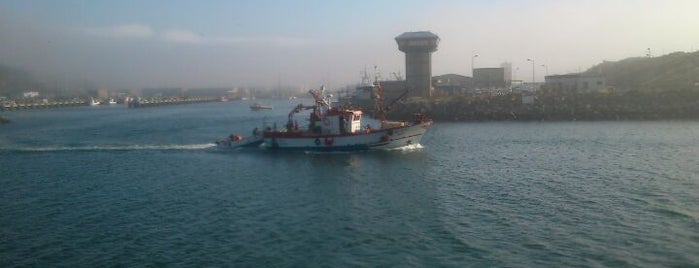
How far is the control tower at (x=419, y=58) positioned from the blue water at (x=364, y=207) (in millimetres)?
33958

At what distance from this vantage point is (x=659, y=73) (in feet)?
191

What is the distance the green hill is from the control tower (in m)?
18.0

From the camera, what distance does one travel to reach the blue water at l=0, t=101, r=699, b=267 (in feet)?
34.0

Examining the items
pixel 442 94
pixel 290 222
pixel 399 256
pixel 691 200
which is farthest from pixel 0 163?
pixel 442 94

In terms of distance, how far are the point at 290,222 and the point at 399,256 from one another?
11.2 feet

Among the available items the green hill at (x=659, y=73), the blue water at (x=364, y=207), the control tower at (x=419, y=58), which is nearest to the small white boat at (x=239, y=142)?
the blue water at (x=364, y=207)

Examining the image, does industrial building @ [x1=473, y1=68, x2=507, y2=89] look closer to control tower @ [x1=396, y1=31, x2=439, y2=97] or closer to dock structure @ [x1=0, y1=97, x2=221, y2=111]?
control tower @ [x1=396, y1=31, x2=439, y2=97]

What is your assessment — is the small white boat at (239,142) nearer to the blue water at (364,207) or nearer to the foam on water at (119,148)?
the foam on water at (119,148)

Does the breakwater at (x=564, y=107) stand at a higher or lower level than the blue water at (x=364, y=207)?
higher

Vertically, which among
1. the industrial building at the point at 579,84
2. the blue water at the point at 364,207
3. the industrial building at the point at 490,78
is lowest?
the blue water at the point at 364,207

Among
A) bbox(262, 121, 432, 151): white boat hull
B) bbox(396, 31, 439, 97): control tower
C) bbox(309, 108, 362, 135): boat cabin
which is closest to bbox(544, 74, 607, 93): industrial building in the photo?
bbox(396, 31, 439, 97): control tower

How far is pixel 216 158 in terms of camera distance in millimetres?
23969

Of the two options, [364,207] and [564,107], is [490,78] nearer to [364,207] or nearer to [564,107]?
[564,107]

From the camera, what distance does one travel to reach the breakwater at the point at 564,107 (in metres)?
38.1
